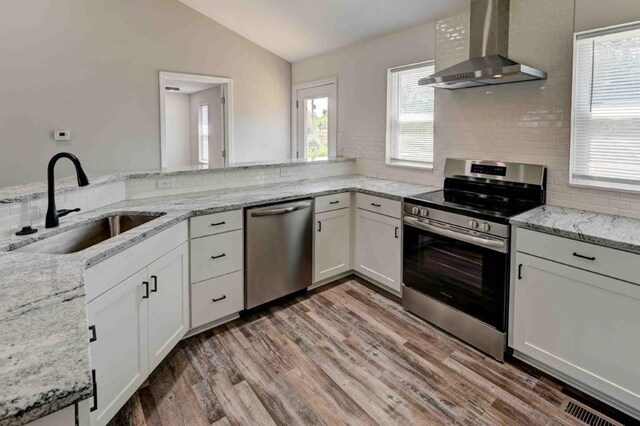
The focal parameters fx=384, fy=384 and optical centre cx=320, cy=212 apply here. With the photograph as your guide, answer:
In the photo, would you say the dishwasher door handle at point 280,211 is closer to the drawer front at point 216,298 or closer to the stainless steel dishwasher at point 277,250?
the stainless steel dishwasher at point 277,250

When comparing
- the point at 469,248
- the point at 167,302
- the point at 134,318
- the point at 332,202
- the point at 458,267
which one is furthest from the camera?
the point at 332,202

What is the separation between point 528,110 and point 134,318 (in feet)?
9.49

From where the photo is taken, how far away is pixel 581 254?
2.00m

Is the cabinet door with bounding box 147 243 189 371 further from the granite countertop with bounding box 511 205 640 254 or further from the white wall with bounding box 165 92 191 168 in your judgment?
the white wall with bounding box 165 92 191 168

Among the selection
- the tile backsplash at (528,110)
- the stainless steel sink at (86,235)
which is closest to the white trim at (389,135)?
the tile backsplash at (528,110)

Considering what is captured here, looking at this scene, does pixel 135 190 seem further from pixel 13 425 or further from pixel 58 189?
pixel 13 425

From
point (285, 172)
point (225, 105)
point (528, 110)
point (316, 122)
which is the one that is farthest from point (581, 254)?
point (225, 105)

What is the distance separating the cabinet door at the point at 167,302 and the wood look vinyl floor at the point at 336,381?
0.62 feet

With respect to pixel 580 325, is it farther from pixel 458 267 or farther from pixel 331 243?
pixel 331 243

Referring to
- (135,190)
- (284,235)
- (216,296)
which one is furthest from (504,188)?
(135,190)

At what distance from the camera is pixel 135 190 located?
2859 millimetres

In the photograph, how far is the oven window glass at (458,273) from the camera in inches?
94.0

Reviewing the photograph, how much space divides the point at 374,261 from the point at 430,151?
1.18 metres

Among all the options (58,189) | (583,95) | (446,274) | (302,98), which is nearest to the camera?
(58,189)
